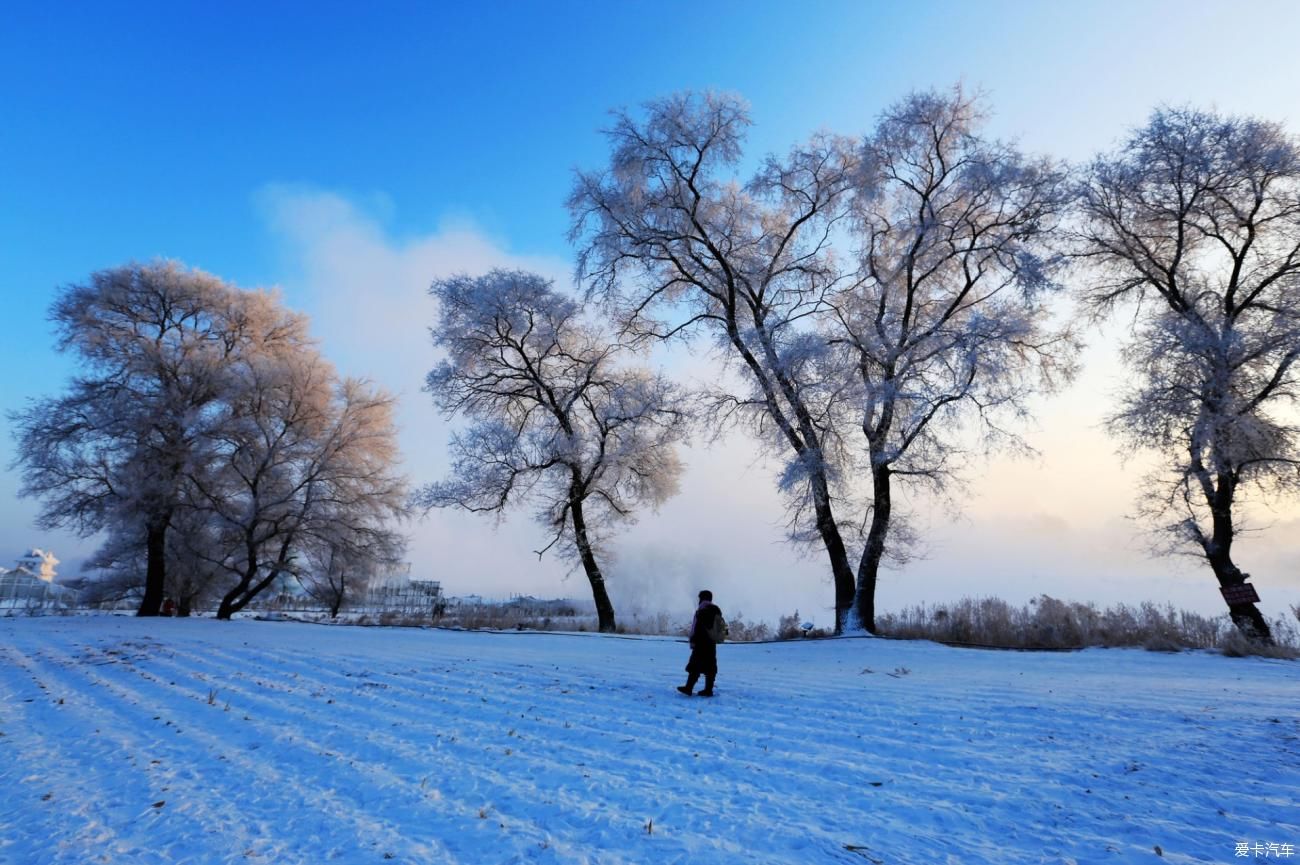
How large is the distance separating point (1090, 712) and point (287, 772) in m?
7.27

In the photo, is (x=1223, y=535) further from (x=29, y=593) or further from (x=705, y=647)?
(x=29, y=593)

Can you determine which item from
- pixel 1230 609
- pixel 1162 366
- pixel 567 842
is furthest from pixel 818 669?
pixel 1162 366

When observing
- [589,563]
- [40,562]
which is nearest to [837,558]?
[589,563]

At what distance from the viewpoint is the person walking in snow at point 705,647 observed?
8.03 meters

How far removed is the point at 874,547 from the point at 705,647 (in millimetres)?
9623

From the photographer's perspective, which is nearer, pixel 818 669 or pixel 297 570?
pixel 818 669

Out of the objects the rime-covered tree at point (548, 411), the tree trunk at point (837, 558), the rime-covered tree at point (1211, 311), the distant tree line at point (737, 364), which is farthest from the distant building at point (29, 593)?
the rime-covered tree at point (1211, 311)

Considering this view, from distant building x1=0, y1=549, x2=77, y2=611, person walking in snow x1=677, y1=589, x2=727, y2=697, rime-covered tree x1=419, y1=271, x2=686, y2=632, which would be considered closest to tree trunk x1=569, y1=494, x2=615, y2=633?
rime-covered tree x1=419, y1=271, x2=686, y2=632

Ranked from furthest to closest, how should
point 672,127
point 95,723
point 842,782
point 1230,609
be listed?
point 672,127 < point 1230,609 < point 95,723 < point 842,782

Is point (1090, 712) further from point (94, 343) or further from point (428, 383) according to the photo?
point (94, 343)

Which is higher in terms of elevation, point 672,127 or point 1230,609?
point 672,127

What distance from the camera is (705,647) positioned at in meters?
8.14

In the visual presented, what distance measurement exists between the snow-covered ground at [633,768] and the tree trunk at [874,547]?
7139mm

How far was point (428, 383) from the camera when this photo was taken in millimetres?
22219
